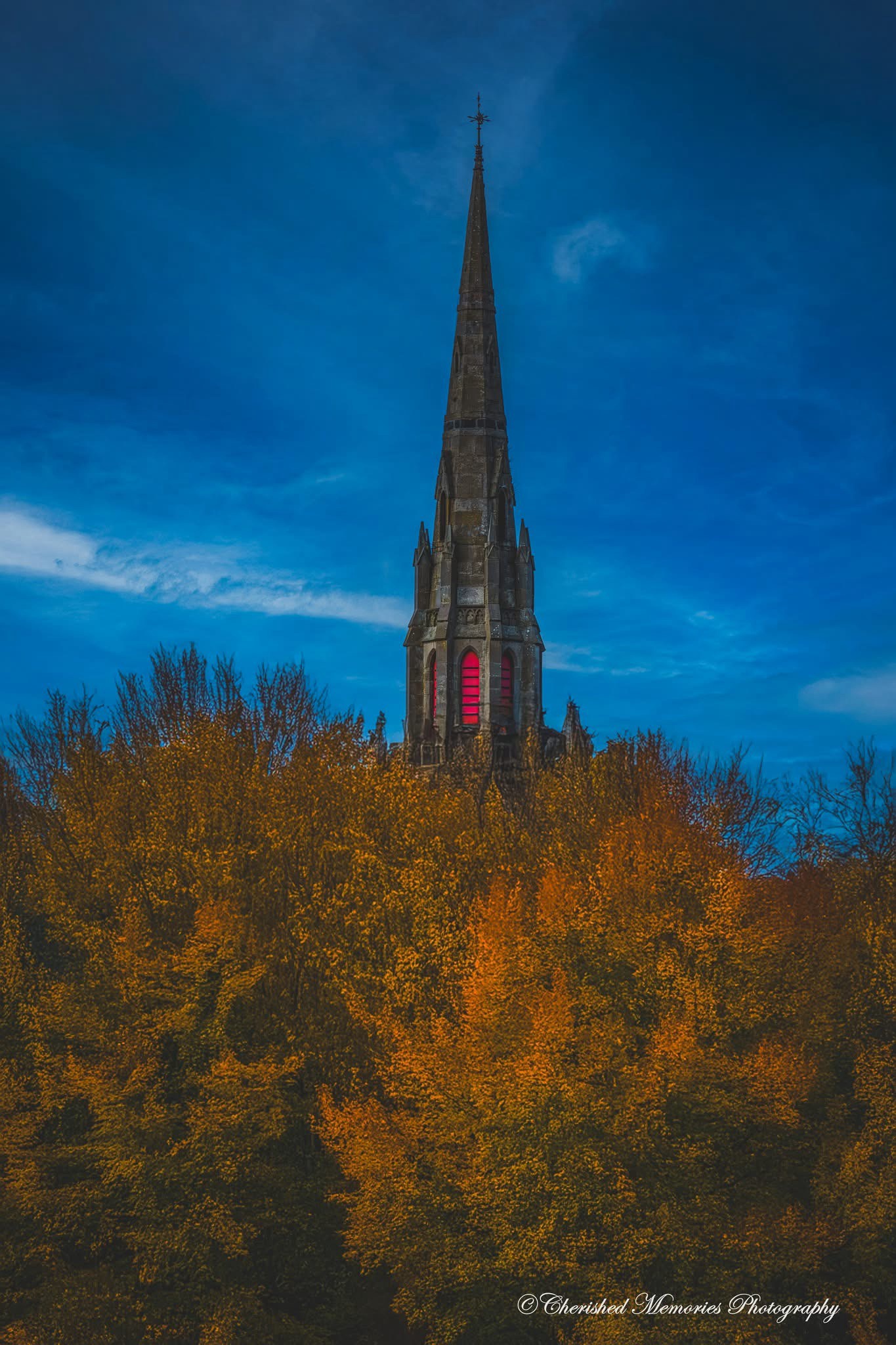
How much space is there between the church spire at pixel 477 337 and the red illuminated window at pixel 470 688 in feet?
48.2

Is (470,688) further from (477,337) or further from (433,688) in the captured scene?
(477,337)

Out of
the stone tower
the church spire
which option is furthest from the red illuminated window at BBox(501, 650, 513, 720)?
the church spire

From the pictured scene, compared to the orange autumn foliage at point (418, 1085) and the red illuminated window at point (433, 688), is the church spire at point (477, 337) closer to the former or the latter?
the red illuminated window at point (433, 688)

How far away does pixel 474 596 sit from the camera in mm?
78000

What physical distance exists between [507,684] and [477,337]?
21.9 metres

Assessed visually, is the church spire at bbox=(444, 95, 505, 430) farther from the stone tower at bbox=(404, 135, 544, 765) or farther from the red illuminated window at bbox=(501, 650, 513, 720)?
the red illuminated window at bbox=(501, 650, 513, 720)

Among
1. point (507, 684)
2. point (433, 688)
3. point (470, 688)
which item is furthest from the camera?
point (433, 688)

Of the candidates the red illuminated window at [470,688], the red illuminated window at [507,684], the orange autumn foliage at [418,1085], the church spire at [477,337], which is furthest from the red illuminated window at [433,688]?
the orange autumn foliage at [418,1085]

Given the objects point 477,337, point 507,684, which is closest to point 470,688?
point 507,684

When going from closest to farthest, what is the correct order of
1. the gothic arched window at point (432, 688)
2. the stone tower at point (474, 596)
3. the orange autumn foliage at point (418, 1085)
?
the orange autumn foliage at point (418, 1085) → the stone tower at point (474, 596) → the gothic arched window at point (432, 688)

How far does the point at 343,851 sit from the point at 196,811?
14.6 feet

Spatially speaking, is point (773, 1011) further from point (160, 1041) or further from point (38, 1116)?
point (38, 1116)

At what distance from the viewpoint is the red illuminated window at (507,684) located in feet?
252

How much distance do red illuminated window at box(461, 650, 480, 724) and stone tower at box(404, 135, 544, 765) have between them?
54 mm
